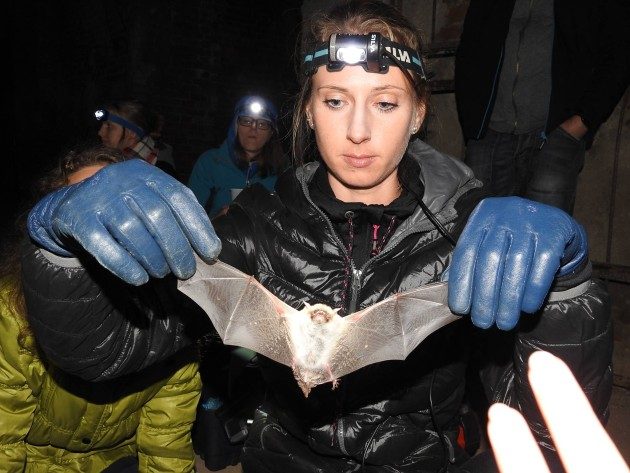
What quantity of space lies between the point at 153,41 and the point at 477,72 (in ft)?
18.1

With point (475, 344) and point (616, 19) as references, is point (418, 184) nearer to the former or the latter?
point (475, 344)

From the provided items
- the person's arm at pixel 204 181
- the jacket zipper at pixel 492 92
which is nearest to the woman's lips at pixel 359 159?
the jacket zipper at pixel 492 92

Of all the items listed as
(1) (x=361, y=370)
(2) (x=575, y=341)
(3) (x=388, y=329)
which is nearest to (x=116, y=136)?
(1) (x=361, y=370)

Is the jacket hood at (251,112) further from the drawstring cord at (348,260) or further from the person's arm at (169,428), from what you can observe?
the drawstring cord at (348,260)

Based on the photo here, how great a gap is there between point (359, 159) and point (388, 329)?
0.55 metres

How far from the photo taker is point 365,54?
1.63 m

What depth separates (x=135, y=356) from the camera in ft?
4.84

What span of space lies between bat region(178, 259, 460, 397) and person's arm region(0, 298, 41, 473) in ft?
3.07

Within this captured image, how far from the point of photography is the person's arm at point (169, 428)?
214 centimetres

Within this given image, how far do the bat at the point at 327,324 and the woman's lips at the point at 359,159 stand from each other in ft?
1.54

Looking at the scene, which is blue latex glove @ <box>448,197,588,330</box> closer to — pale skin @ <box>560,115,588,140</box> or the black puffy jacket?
the black puffy jacket

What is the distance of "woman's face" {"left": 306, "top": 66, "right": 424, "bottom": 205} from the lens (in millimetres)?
1619

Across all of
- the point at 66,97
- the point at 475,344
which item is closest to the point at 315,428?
the point at 475,344

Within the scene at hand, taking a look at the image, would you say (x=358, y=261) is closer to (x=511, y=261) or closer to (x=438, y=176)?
(x=438, y=176)
